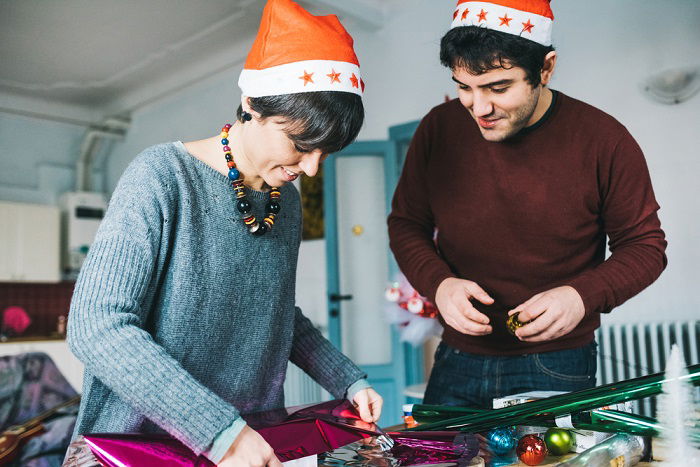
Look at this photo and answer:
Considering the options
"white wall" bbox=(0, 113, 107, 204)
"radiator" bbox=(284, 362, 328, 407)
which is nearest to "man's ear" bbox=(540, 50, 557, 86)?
"radiator" bbox=(284, 362, 328, 407)

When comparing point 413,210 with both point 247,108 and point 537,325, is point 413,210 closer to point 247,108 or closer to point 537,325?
point 537,325

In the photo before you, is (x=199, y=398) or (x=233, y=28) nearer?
(x=199, y=398)

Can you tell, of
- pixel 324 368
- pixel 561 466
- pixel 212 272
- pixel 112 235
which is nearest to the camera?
pixel 561 466

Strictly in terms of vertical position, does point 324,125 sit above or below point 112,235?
above

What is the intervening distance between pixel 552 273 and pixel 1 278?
5784mm

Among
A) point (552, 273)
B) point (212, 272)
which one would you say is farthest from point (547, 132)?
point (212, 272)

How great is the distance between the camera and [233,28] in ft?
16.1

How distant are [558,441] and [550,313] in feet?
0.96

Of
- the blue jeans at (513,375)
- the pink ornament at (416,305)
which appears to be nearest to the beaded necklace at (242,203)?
the blue jeans at (513,375)

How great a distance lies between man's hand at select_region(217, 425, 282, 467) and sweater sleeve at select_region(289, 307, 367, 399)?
1.26ft

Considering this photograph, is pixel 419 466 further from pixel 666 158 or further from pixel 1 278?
pixel 1 278

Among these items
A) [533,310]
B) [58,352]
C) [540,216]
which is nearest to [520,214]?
[540,216]

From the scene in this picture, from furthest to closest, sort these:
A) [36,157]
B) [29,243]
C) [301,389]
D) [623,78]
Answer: [36,157]
[29,243]
[301,389]
[623,78]

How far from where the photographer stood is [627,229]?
1.23 metres
